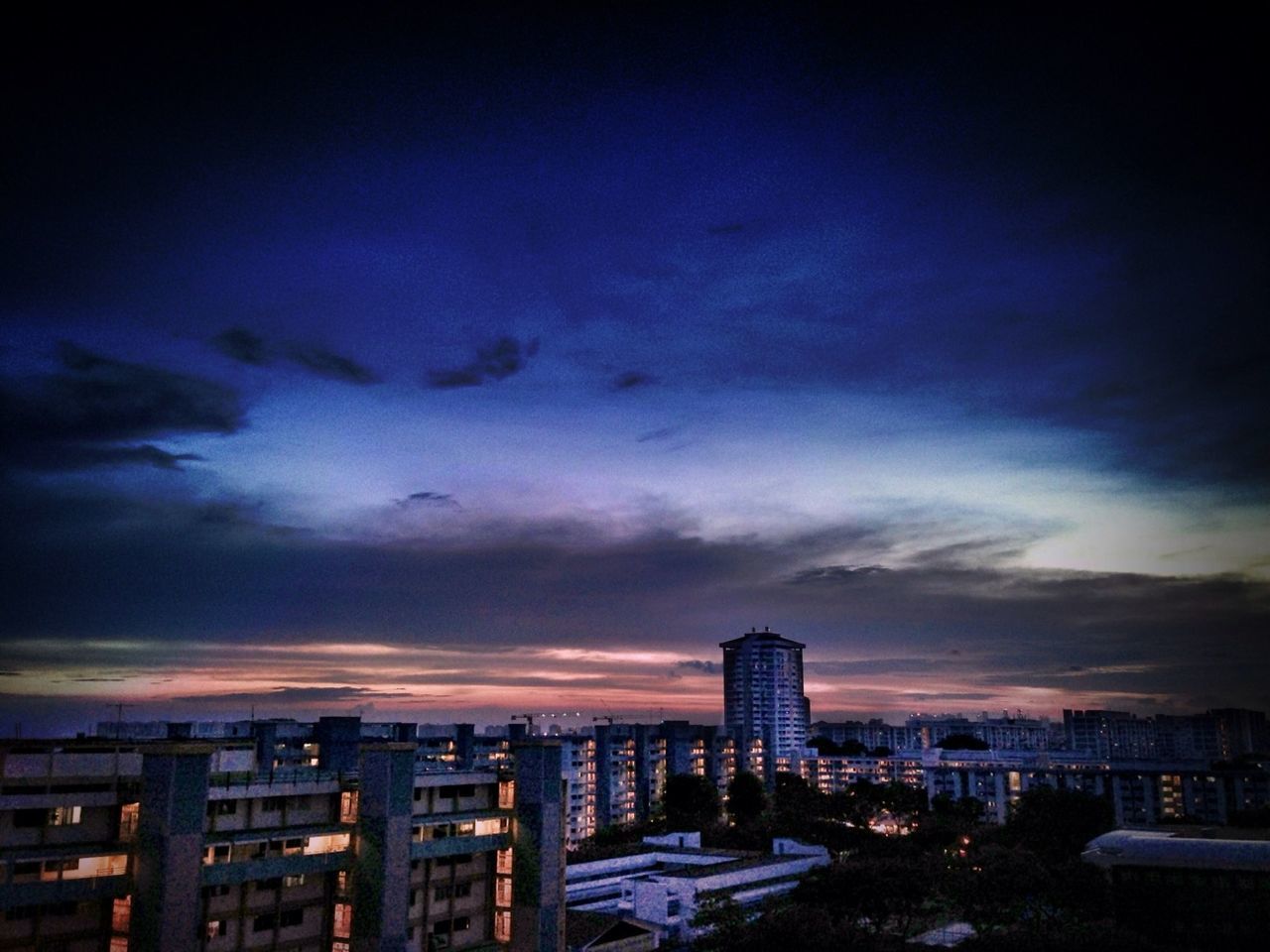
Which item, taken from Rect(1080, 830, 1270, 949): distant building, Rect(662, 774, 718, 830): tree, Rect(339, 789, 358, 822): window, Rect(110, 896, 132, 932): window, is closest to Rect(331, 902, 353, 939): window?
Rect(339, 789, 358, 822): window

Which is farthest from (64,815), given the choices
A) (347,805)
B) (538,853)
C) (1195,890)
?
(1195,890)

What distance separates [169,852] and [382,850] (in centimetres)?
950

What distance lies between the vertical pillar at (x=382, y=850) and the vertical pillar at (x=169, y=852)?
7.40m

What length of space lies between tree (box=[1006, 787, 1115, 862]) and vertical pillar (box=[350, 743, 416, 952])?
55821 millimetres

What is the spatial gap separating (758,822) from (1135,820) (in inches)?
2156

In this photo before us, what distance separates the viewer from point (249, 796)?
40.6 m

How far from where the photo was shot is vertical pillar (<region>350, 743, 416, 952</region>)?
42125mm

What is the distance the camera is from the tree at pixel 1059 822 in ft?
267

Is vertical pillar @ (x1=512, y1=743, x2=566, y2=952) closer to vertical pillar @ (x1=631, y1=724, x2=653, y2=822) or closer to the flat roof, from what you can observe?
the flat roof

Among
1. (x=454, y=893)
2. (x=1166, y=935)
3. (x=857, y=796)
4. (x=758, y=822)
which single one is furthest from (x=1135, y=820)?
(x=454, y=893)

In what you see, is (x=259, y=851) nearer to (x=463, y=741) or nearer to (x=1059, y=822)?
(x=1059, y=822)

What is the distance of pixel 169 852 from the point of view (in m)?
35.9

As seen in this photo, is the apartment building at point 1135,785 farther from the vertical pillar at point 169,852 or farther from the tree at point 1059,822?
the vertical pillar at point 169,852

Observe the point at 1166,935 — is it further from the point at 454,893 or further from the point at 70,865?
the point at 70,865
